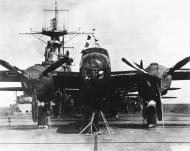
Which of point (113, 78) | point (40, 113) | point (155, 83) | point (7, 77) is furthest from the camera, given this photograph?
point (7, 77)

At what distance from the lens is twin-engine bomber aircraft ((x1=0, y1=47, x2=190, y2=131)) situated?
15.4 metres

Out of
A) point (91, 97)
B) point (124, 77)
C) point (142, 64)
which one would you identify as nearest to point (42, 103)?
point (91, 97)

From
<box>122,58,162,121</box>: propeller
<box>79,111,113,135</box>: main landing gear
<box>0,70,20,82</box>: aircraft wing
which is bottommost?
<box>79,111,113,135</box>: main landing gear

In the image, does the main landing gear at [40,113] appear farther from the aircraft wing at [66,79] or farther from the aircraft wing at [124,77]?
the aircraft wing at [124,77]

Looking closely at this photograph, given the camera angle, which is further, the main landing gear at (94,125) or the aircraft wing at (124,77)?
the aircraft wing at (124,77)

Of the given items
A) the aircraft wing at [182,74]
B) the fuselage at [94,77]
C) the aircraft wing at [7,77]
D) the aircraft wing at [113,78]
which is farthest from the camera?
the aircraft wing at [182,74]

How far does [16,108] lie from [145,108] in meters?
47.7

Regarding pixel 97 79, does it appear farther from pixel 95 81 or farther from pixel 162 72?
pixel 162 72

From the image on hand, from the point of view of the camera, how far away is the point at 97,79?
49.7 ft

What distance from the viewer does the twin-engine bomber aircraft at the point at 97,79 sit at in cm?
1536

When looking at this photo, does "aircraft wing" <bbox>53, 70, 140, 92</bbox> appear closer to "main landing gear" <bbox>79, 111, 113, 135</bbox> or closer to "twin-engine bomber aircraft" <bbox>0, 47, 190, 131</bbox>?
"twin-engine bomber aircraft" <bbox>0, 47, 190, 131</bbox>

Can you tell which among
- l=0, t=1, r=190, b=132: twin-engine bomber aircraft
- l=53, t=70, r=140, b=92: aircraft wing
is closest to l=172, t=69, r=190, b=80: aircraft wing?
l=0, t=1, r=190, b=132: twin-engine bomber aircraft

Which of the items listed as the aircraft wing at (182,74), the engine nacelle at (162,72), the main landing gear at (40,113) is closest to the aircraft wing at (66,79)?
the main landing gear at (40,113)

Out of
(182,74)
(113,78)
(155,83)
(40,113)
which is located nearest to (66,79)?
(40,113)
